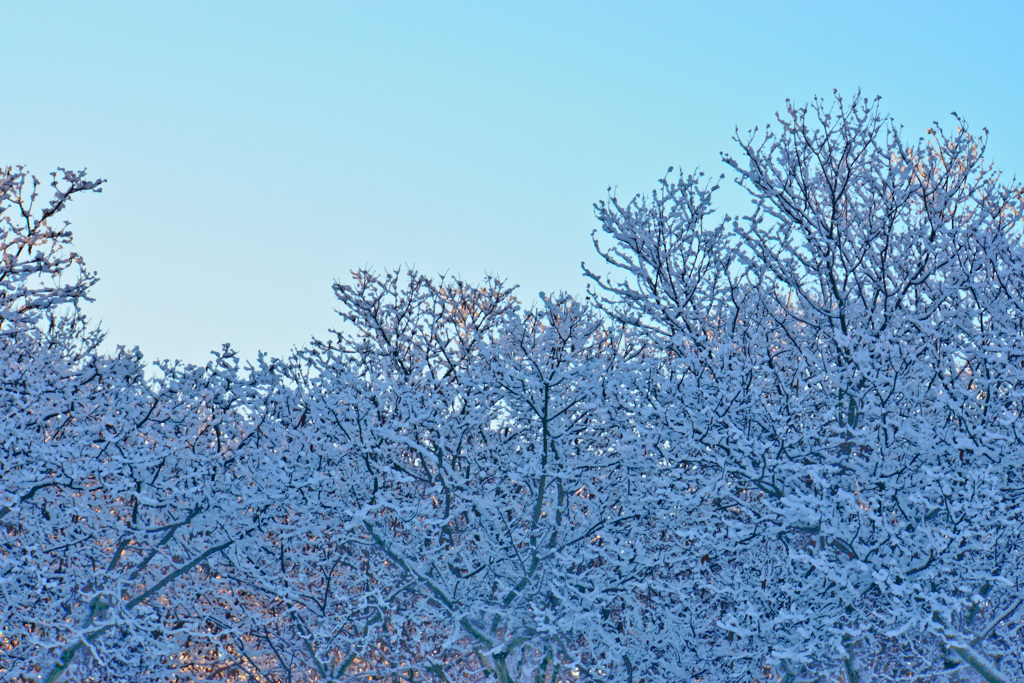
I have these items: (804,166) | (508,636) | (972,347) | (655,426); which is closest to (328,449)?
(508,636)

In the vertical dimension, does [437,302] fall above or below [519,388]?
above

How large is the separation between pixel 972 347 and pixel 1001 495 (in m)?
2.14

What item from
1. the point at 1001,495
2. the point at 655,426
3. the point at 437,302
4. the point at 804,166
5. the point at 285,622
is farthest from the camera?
the point at 437,302

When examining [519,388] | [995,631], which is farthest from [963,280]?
[519,388]

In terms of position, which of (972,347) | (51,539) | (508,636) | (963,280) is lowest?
(508,636)

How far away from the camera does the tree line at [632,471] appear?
28.4ft

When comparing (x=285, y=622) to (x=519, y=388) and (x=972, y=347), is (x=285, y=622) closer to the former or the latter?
(x=519, y=388)

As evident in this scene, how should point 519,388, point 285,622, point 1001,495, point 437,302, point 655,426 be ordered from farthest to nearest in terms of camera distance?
1. point 437,302
2. point 285,622
3. point 519,388
4. point 655,426
5. point 1001,495

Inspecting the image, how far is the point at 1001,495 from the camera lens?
820 centimetres

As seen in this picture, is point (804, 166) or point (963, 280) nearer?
point (963, 280)

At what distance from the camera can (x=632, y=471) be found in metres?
9.80

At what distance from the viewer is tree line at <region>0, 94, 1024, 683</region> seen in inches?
341

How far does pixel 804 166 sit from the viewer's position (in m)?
10.5

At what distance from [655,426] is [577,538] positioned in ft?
5.64
